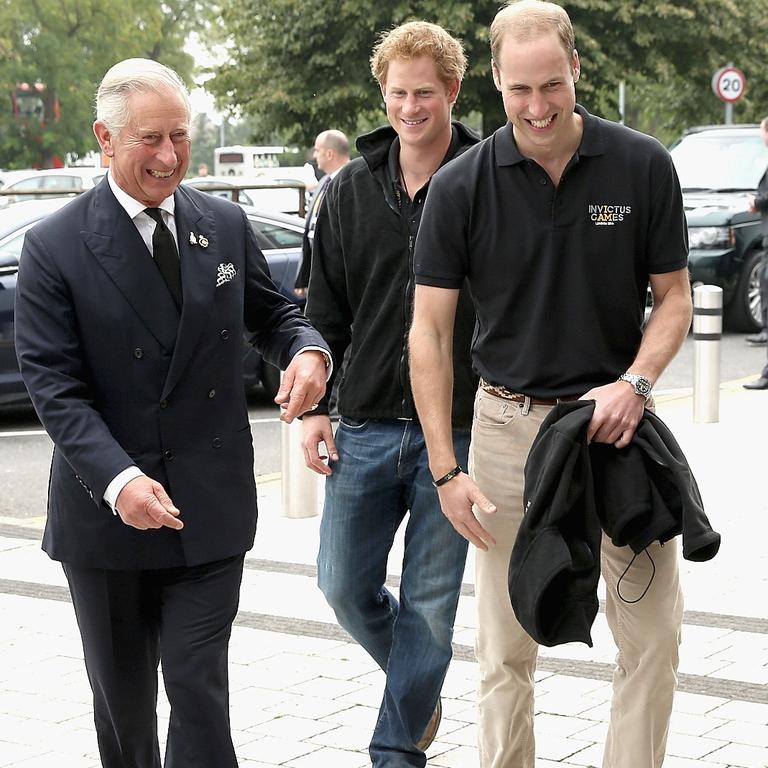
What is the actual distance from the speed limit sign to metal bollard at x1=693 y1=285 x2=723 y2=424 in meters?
14.4

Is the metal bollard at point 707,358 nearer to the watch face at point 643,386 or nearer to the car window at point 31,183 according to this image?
the watch face at point 643,386

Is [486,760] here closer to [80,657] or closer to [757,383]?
[80,657]

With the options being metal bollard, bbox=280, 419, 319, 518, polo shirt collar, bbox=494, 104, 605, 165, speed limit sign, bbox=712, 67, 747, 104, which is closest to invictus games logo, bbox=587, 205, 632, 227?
polo shirt collar, bbox=494, 104, 605, 165

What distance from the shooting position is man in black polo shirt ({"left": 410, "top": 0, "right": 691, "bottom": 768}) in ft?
12.1

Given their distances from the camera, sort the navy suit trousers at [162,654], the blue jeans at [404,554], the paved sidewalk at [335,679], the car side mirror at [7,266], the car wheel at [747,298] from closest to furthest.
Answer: the navy suit trousers at [162,654], the blue jeans at [404,554], the paved sidewalk at [335,679], the car side mirror at [7,266], the car wheel at [747,298]

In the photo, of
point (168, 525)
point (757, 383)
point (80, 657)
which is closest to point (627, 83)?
point (757, 383)

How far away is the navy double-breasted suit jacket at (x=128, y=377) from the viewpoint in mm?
3477

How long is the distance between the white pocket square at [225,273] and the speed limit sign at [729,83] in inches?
873

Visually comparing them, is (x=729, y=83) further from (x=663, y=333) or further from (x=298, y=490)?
(x=663, y=333)

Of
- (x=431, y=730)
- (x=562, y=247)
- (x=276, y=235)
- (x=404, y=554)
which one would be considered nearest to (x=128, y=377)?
(x=562, y=247)

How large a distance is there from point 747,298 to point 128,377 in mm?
13321

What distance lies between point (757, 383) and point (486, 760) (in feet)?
29.4

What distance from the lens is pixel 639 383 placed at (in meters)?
3.63

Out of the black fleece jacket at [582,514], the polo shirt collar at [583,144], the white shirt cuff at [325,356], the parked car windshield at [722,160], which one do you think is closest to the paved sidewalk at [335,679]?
the black fleece jacket at [582,514]
